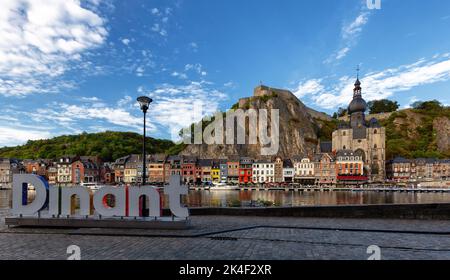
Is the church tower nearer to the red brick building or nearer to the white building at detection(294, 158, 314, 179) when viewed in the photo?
the white building at detection(294, 158, 314, 179)

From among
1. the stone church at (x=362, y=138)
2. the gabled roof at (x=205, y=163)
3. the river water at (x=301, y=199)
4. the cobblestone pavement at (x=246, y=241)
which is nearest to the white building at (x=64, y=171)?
the river water at (x=301, y=199)

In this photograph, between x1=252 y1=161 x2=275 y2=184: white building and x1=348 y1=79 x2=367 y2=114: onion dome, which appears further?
x1=348 y1=79 x2=367 y2=114: onion dome

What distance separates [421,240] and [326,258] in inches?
198

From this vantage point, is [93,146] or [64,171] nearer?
[64,171]

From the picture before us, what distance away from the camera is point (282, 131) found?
143875 millimetres

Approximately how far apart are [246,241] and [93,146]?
142113 millimetres

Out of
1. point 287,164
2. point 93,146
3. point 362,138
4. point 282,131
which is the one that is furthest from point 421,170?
point 93,146

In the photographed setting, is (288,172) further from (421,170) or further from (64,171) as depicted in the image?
(64,171)

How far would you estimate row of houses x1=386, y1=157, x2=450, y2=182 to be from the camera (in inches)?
4392

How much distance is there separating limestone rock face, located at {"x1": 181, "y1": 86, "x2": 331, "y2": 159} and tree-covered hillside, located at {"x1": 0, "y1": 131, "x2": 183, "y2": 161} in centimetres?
2026

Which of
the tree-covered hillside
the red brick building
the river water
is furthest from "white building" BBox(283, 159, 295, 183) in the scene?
the tree-covered hillside

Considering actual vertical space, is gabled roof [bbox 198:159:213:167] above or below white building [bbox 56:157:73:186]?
above
